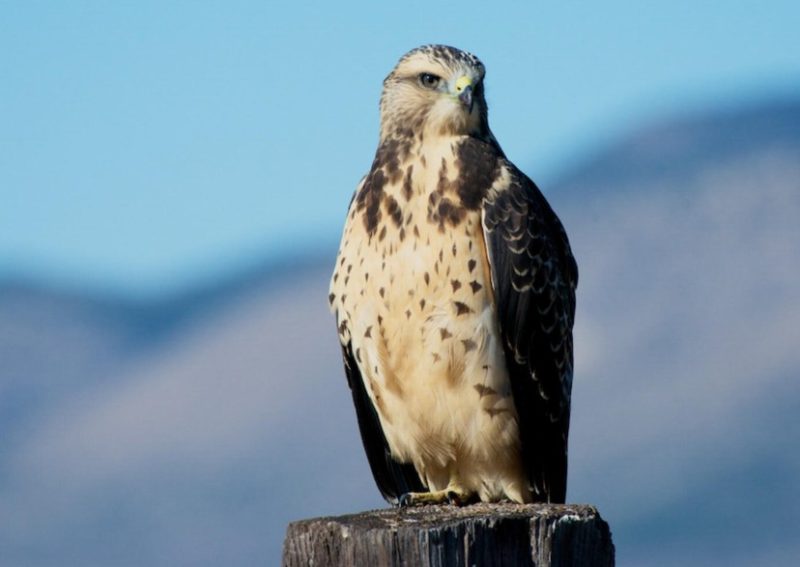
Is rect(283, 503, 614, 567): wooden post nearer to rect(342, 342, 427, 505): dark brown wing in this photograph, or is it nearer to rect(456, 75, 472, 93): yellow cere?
rect(342, 342, 427, 505): dark brown wing

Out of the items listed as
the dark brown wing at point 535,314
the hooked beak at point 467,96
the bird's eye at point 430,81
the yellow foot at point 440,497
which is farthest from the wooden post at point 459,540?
the bird's eye at point 430,81

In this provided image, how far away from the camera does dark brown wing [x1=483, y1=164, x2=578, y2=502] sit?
821 centimetres

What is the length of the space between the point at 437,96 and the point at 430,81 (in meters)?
0.09

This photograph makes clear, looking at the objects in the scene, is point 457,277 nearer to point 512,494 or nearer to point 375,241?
point 375,241

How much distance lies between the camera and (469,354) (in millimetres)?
8109

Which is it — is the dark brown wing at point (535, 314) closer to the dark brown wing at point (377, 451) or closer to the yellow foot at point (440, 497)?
the yellow foot at point (440, 497)

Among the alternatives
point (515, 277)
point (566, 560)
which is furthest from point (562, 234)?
point (566, 560)

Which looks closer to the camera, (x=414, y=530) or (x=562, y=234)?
(x=414, y=530)

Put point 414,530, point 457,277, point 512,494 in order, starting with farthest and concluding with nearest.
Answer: point 512,494, point 457,277, point 414,530

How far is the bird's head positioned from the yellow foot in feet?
5.06

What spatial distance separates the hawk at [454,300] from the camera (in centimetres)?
808

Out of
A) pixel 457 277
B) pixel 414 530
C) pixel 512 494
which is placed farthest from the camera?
pixel 512 494

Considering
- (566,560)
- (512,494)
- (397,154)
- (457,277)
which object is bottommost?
(566,560)

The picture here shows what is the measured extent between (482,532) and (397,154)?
8.75 ft
